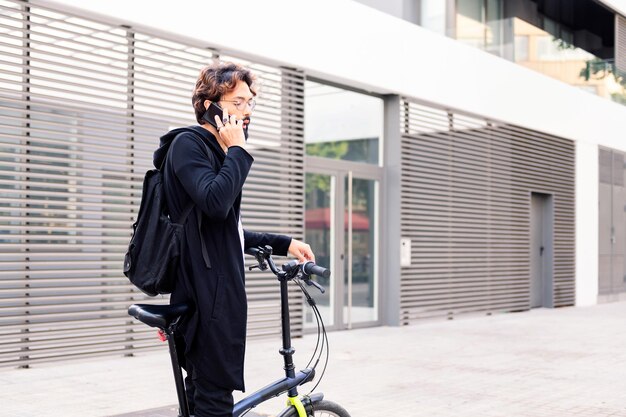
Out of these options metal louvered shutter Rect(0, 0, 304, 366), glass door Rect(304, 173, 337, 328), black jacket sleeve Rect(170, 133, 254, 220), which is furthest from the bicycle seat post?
glass door Rect(304, 173, 337, 328)

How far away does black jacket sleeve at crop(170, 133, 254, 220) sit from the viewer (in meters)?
2.50

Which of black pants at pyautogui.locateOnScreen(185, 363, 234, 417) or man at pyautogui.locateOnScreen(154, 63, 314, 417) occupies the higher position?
man at pyautogui.locateOnScreen(154, 63, 314, 417)

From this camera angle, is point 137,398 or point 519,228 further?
point 519,228

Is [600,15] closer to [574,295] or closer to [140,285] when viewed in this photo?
[574,295]

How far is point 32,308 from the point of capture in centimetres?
741

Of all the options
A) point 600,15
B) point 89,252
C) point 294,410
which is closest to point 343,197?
point 89,252

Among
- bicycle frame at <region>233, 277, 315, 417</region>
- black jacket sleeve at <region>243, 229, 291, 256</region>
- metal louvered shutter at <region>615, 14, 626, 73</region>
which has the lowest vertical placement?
bicycle frame at <region>233, 277, 315, 417</region>

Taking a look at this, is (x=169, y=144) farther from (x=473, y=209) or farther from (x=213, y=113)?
(x=473, y=209)

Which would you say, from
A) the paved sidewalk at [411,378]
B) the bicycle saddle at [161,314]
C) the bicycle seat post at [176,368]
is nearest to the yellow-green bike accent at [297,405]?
the bicycle seat post at [176,368]

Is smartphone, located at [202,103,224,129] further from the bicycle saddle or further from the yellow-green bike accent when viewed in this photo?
the yellow-green bike accent

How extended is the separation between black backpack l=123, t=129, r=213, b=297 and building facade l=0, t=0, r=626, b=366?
4.72 m

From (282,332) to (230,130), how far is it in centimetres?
74

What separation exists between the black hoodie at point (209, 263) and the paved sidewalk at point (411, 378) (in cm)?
310

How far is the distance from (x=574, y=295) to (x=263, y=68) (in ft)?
32.1
